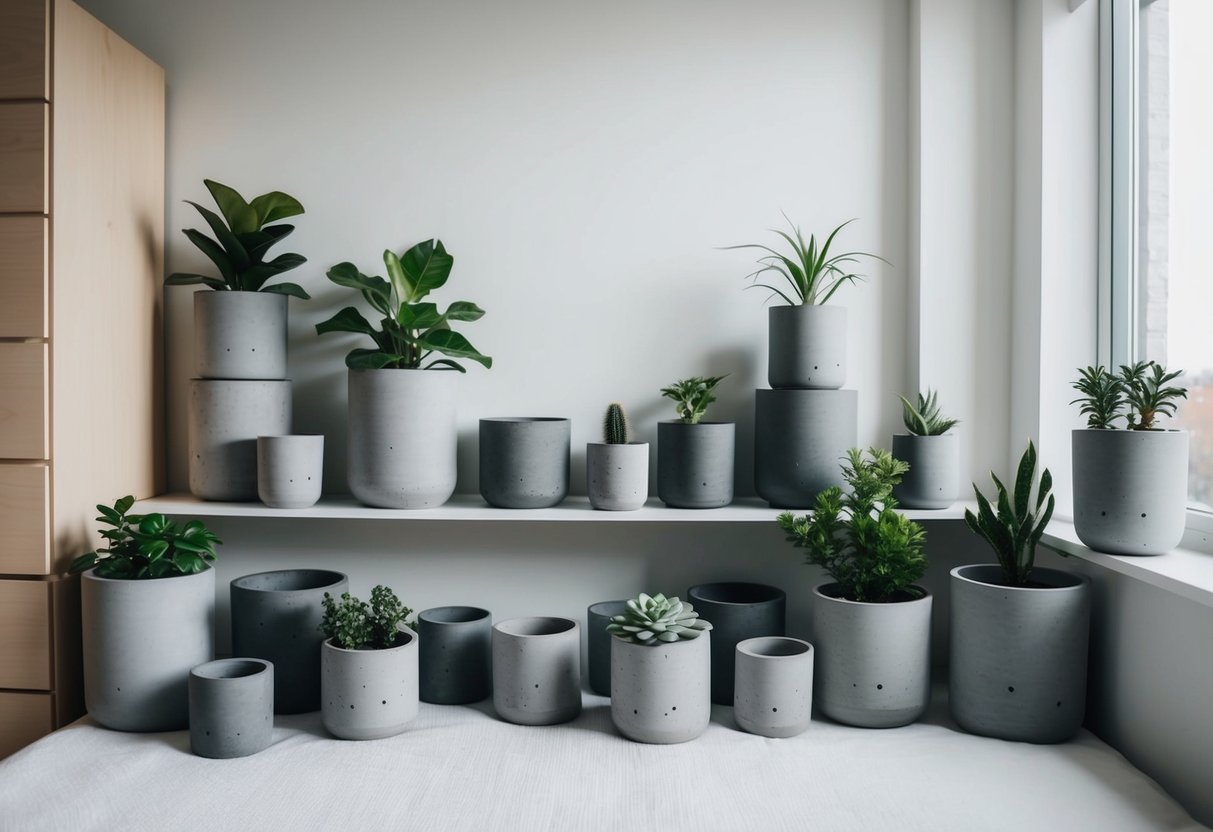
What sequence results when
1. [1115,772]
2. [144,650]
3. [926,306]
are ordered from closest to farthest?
[1115,772]
[144,650]
[926,306]

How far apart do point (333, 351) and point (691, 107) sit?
0.94 m

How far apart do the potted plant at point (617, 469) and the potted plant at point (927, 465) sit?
1.68ft

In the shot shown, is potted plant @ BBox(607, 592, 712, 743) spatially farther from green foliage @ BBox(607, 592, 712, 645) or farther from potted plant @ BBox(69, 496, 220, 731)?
potted plant @ BBox(69, 496, 220, 731)

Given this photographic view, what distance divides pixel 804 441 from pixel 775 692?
1.58 feet

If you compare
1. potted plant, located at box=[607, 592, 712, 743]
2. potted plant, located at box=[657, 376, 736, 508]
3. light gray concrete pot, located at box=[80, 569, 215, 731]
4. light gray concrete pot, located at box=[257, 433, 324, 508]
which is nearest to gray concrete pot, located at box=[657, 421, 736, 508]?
potted plant, located at box=[657, 376, 736, 508]

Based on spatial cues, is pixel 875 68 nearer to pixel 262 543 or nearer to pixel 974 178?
pixel 974 178

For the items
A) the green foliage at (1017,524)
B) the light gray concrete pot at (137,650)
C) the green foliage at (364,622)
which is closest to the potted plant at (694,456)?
the green foliage at (1017,524)

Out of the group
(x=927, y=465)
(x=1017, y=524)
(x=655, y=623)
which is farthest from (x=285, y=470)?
(x=1017, y=524)

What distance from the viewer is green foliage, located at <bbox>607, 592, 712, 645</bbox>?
1438mm

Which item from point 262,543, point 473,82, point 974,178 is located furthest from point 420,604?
point 974,178

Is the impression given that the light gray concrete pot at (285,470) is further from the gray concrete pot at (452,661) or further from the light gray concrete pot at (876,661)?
the light gray concrete pot at (876,661)

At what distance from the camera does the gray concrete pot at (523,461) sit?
5.37ft

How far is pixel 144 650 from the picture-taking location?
1.47m

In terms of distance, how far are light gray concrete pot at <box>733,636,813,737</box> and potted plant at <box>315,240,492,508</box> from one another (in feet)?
2.22
